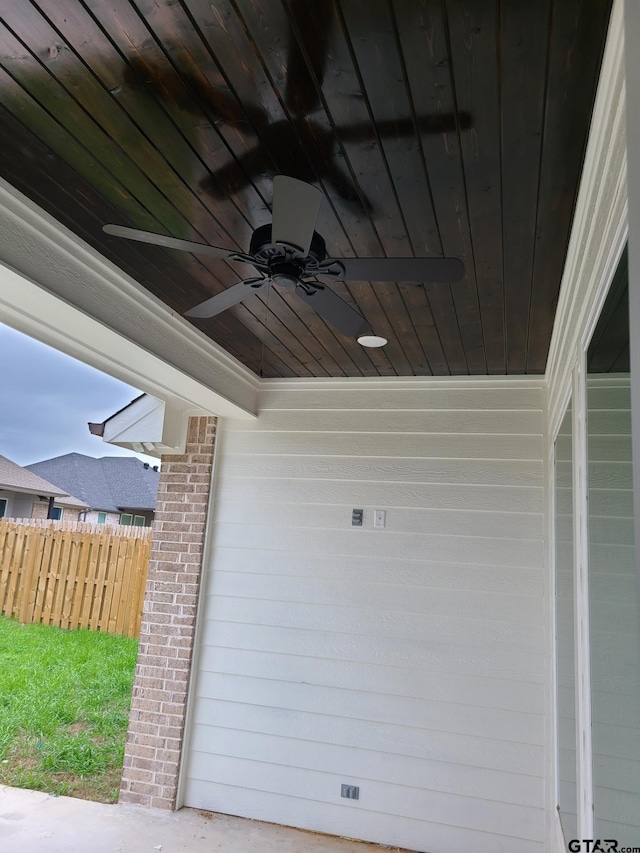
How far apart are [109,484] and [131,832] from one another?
15864 mm

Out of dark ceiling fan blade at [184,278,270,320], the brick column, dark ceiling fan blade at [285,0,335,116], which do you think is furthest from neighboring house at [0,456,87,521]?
dark ceiling fan blade at [285,0,335,116]

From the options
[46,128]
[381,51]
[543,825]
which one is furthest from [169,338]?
[543,825]

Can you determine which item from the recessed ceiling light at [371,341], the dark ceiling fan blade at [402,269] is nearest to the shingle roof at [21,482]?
the recessed ceiling light at [371,341]

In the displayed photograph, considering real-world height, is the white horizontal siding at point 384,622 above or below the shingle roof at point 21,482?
below

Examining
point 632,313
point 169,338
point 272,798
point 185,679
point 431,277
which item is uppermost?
point 169,338

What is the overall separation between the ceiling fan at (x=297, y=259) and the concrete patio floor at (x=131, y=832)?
3054 mm

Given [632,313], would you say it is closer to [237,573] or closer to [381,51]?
[381,51]

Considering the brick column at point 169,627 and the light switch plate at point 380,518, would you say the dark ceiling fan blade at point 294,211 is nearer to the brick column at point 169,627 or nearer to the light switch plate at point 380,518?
the light switch plate at point 380,518

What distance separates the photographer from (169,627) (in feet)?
13.8

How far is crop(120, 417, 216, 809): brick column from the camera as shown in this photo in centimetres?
401

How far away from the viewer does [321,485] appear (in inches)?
167

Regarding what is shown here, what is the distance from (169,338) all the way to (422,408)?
5.70 feet

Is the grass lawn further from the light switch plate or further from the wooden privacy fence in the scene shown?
the light switch plate

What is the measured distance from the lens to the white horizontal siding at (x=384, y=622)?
3639 mm
